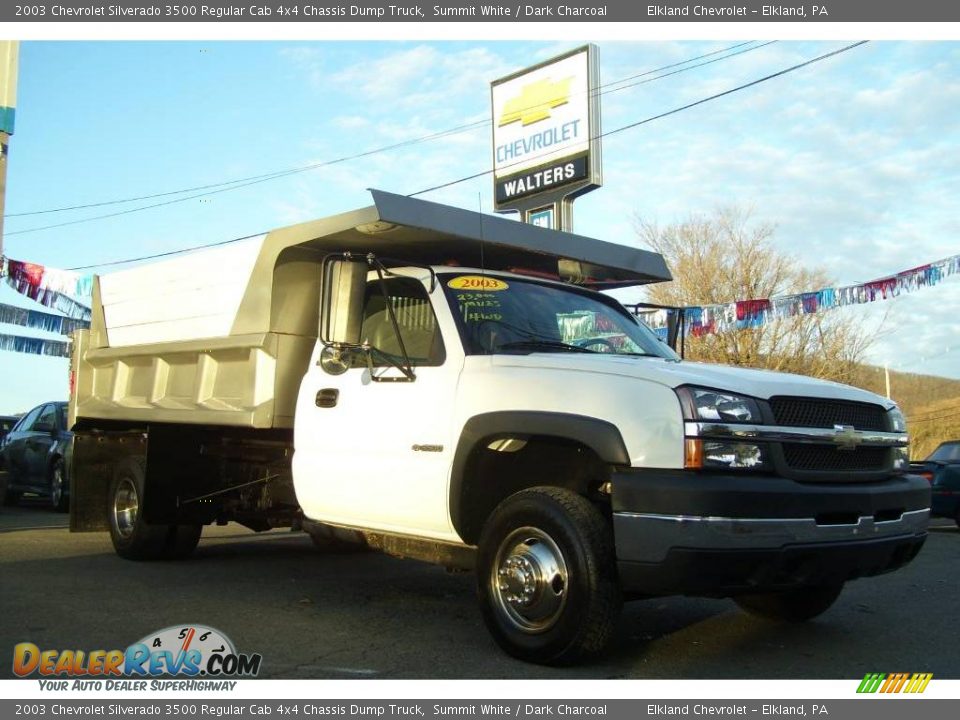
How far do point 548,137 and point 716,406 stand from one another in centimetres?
1662

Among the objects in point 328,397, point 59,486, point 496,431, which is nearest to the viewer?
point 496,431

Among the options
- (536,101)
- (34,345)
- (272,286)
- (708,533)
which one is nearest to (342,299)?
(272,286)

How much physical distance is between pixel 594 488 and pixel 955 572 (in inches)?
200

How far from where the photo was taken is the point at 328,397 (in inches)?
233

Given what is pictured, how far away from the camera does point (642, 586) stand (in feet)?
13.8

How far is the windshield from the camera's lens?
17.6 feet

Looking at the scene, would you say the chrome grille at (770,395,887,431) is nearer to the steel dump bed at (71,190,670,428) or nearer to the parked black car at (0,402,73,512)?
the steel dump bed at (71,190,670,428)

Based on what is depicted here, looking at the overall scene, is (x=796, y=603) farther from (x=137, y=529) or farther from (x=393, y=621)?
(x=137, y=529)

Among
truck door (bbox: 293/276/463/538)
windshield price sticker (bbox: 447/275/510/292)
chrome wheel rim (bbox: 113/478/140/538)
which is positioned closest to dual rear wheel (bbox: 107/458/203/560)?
chrome wheel rim (bbox: 113/478/140/538)

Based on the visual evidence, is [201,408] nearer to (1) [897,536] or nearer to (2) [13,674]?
(2) [13,674]

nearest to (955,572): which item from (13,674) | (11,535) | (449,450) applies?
(449,450)

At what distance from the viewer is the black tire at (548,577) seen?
4.34 m

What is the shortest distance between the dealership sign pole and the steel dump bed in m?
12.2

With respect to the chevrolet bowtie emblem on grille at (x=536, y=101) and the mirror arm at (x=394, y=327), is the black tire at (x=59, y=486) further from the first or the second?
the chevrolet bowtie emblem on grille at (x=536, y=101)
